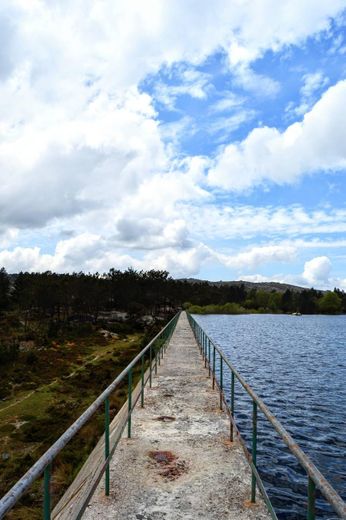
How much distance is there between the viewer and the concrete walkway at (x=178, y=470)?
5453 millimetres

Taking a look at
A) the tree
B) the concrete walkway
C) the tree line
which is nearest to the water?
the concrete walkway

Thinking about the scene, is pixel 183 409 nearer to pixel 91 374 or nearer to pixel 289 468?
pixel 289 468

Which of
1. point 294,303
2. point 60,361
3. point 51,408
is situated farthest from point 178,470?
point 294,303

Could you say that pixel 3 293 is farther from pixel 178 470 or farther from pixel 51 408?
pixel 178 470

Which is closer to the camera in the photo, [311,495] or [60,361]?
[311,495]

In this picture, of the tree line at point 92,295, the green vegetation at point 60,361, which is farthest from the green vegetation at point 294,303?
the green vegetation at point 60,361

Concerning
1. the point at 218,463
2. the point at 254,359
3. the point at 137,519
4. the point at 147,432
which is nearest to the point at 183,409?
the point at 147,432

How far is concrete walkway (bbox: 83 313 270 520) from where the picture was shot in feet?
17.9

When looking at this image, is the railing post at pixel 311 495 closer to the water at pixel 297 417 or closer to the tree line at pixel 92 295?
the water at pixel 297 417

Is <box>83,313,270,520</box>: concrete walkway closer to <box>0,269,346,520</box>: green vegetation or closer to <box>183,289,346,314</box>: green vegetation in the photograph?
<box>0,269,346,520</box>: green vegetation

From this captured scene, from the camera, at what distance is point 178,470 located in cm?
671

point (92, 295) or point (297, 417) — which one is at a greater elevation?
point (92, 295)

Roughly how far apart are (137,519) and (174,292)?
354 feet

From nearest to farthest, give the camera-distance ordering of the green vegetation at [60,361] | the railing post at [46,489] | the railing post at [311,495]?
the railing post at [311,495] → the railing post at [46,489] → the green vegetation at [60,361]
